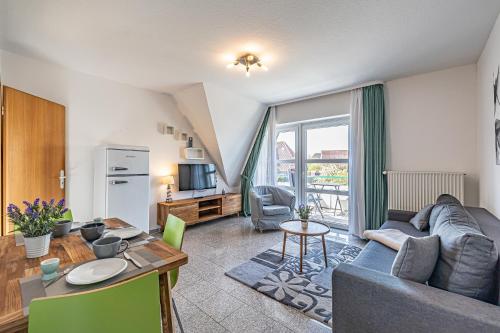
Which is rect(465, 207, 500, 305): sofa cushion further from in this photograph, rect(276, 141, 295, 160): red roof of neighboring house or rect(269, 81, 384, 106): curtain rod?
rect(276, 141, 295, 160): red roof of neighboring house

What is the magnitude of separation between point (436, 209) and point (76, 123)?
185 inches

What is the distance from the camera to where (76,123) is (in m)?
3.15

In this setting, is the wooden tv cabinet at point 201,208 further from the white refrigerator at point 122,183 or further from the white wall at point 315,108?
the white wall at point 315,108

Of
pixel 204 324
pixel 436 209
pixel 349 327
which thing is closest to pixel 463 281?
pixel 349 327

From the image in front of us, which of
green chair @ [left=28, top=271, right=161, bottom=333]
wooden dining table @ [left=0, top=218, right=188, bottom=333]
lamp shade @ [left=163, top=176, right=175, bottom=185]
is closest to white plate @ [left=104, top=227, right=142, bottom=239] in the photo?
wooden dining table @ [left=0, top=218, right=188, bottom=333]

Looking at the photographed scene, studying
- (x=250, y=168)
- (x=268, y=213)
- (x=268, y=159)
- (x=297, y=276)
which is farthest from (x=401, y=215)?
(x=250, y=168)

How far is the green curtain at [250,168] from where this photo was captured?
16.5 feet

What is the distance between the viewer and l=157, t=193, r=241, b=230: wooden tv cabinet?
A: 153 inches

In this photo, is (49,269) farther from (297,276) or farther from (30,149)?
(30,149)

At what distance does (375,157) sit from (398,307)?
113 inches

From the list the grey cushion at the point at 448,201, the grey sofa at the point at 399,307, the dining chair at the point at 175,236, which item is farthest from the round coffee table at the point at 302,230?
the dining chair at the point at 175,236

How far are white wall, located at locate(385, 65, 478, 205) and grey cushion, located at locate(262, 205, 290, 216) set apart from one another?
1.87 m

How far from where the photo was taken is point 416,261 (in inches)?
49.3

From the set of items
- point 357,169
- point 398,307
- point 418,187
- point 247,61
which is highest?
point 247,61
